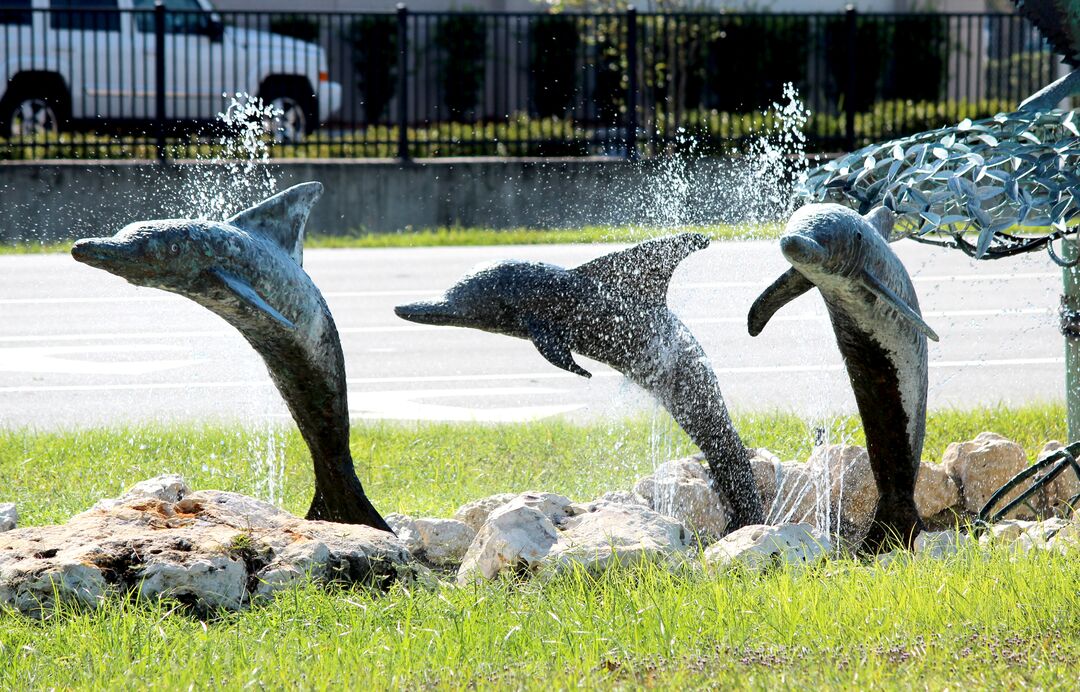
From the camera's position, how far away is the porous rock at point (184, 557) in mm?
4938

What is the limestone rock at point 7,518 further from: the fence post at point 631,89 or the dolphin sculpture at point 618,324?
the fence post at point 631,89

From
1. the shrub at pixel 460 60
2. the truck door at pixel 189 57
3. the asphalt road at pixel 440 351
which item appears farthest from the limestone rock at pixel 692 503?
the shrub at pixel 460 60

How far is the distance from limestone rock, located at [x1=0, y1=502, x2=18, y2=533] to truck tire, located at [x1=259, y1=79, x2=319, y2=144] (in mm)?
15606

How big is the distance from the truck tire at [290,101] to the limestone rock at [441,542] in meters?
15.7

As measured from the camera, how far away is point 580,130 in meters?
21.8

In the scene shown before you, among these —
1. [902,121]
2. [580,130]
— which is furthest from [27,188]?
[902,121]

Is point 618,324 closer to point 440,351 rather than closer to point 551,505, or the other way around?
point 551,505

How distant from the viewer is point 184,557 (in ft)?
16.6

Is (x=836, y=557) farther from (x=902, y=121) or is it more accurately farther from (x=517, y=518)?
(x=902, y=121)

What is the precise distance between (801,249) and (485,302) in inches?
72.9

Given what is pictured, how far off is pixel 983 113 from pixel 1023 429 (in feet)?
49.6

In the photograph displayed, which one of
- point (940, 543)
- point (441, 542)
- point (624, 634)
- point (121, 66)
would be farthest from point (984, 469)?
point (121, 66)

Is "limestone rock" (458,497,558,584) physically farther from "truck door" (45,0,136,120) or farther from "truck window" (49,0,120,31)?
"truck window" (49,0,120,31)

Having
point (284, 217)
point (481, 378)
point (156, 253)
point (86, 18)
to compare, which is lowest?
point (481, 378)
